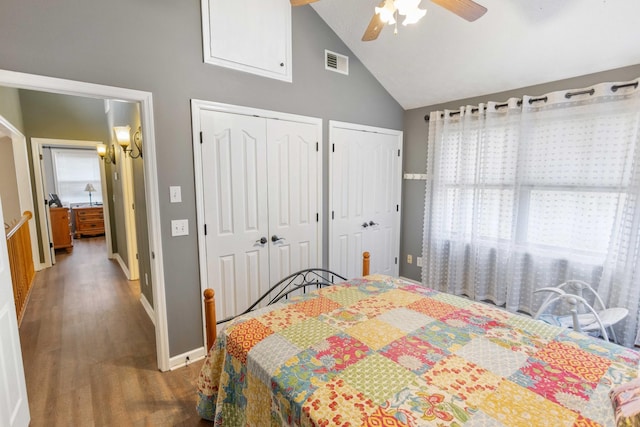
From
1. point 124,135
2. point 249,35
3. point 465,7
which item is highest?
point 249,35

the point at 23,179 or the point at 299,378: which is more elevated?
the point at 23,179

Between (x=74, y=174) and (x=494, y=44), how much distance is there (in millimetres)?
9568

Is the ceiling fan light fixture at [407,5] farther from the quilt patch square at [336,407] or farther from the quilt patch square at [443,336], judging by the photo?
the quilt patch square at [336,407]

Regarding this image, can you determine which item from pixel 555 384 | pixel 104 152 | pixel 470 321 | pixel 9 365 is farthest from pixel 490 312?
pixel 104 152

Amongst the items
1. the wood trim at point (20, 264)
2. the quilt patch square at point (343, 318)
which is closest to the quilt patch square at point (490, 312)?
the quilt patch square at point (343, 318)

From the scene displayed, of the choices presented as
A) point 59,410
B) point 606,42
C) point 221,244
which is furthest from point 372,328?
point 606,42

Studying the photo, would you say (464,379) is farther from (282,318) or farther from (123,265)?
(123,265)

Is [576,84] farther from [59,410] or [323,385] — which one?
[59,410]

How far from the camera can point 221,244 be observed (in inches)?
102

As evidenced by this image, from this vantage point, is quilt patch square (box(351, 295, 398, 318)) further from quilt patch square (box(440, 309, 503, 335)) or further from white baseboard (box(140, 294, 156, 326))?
white baseboard (box(140, 294, 156, 326))

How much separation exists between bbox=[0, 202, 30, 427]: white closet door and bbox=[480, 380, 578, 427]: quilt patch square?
219 cm

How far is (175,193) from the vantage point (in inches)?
91.7

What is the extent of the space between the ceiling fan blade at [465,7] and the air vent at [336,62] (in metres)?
1.65

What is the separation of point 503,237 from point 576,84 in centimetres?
153
